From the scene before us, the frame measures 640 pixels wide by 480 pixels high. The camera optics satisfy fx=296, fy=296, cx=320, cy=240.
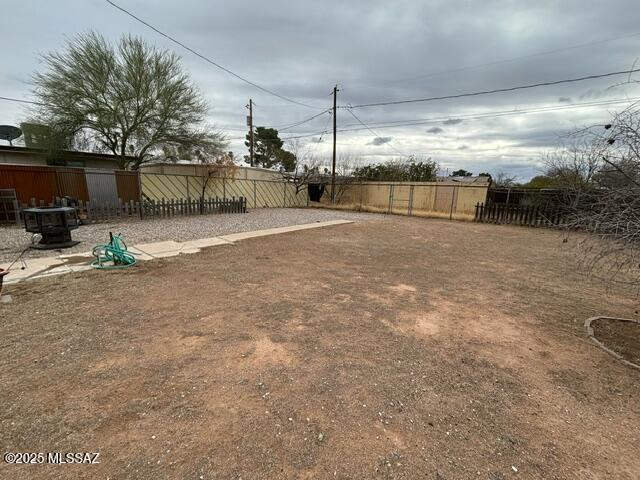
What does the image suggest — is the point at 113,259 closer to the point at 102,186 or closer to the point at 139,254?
the point at 139,254

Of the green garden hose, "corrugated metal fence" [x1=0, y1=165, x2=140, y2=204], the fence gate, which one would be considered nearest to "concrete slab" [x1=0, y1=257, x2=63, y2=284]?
the green garden hose

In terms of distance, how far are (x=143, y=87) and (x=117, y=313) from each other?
1477 centimetres

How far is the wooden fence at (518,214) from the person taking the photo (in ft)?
44.2

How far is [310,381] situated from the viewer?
2.44 m

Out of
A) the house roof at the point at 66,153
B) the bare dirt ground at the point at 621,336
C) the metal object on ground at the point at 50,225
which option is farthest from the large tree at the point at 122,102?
the bare dirt ground at the point at 621,336

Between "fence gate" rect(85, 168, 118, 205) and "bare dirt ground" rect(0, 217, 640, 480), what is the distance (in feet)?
24.7

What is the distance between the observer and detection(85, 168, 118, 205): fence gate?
10594 millimetres

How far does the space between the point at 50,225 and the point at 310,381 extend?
7206mm

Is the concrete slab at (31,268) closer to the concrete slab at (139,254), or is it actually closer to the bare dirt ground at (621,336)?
Answer: the concrete slab at (139,254)

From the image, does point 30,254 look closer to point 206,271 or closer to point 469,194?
point 206,271

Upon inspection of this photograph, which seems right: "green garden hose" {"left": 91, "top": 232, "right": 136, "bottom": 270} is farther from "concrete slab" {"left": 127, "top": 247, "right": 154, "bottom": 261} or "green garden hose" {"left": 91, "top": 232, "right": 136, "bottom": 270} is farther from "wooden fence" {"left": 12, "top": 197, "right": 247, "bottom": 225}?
"wooden fence" {"left": 12, "top": 197, "right": 247, "bottom": 225}

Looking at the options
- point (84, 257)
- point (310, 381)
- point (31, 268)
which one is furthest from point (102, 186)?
point (310, 381)

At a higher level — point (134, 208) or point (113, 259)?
point (134, 208)

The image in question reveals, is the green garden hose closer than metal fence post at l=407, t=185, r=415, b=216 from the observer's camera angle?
Yes
